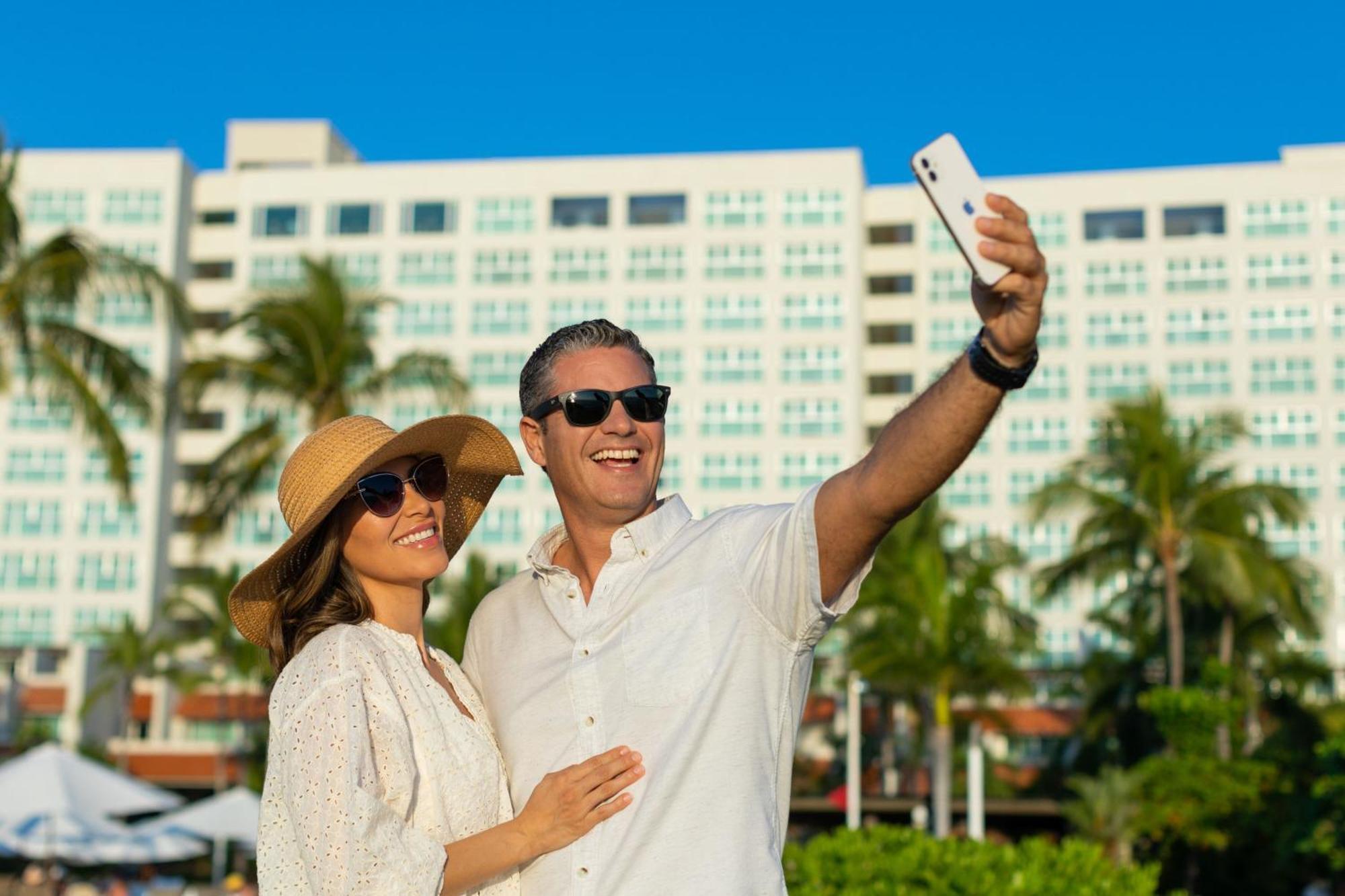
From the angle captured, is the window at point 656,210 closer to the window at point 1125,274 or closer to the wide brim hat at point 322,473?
the window at point 1125,274

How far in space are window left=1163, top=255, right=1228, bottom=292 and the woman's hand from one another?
72.7m

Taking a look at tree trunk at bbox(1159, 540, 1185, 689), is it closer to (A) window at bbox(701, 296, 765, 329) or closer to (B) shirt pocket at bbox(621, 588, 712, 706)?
(A) window at bbox(701, 296, 765, 329)

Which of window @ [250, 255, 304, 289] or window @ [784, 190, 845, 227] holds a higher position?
window @ [784, 190, 845, 227]

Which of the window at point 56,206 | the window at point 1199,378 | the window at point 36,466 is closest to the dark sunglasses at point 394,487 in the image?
the window at point 1199,378

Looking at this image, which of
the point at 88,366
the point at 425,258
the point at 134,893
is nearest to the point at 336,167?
the point at 425,258

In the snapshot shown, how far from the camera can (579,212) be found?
75125 mm

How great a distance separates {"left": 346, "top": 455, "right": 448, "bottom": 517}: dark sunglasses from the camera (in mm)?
3891

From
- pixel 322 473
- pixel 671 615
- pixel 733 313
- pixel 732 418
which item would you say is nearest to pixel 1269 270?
pixel 733 313

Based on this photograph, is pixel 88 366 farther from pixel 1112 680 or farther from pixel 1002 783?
pixel 1002 783

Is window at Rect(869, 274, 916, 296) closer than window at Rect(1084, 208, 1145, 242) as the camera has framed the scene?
No

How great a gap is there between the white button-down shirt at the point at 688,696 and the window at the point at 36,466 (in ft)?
243

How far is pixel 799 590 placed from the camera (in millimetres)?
3324

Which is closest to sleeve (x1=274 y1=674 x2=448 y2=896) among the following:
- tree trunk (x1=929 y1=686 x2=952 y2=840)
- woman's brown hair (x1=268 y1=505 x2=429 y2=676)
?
woman's brown hair (x1=268 y1=505 x2=429 y2=676)

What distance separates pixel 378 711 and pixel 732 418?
225 feet
